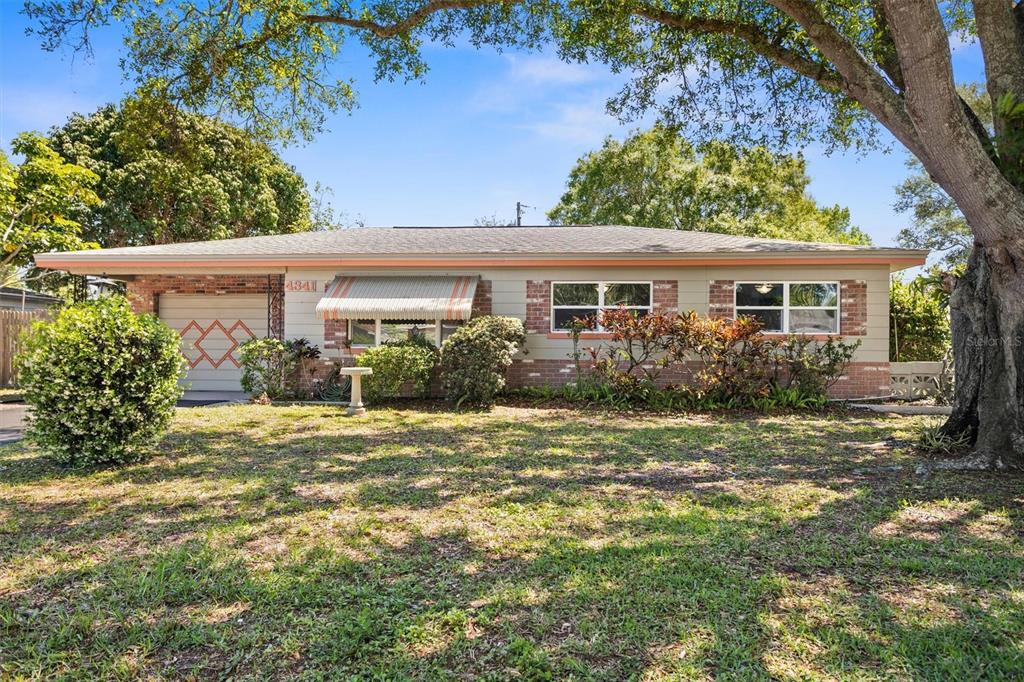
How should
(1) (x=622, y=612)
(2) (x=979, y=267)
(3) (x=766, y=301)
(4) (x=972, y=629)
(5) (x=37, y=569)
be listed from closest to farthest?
1. (4) (x=972, y=629)
2. (1) (x=622, y=612)
3. (5) (x=37, y=569)
4. (2) (x=979, y=267)
5. (3) (x=766, y=301)

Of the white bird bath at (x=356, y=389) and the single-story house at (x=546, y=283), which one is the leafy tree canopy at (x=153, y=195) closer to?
the single-story house at (x=546, y=283)

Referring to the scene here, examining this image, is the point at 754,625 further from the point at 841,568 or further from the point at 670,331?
the point at 670,331

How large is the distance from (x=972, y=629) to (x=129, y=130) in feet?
41.3

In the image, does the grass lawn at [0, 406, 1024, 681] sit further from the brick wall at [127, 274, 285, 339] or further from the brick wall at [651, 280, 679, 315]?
the brick wall at [127, 274, 285, 339]

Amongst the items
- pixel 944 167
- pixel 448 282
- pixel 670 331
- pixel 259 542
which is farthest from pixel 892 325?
pixel 259 542

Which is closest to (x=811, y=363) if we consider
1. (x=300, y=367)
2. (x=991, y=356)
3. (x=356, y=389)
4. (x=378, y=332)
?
(x=991, y=356)

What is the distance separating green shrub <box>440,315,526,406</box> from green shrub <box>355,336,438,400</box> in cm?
47

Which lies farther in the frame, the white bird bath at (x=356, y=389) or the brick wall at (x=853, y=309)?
the brick wall at (x=853, y=309)

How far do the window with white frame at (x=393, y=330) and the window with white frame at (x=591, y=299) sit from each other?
2.23 metres

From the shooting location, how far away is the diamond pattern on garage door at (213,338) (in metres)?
14.1

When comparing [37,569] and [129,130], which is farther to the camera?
[129,130]

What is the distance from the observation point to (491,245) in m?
13.2

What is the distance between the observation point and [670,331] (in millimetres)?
11000

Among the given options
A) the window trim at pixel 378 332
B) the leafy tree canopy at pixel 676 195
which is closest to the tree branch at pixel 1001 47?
the window trim at pixel 378 332
